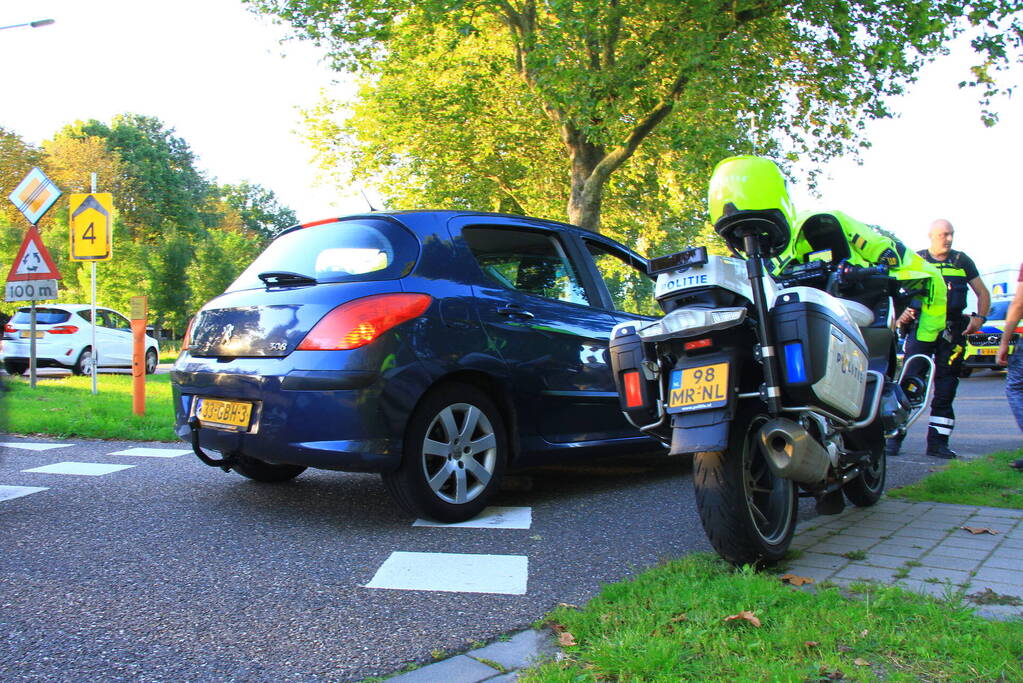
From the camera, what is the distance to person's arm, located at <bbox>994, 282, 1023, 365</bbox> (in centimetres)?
601

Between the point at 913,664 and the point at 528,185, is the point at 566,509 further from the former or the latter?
the point at 528,185

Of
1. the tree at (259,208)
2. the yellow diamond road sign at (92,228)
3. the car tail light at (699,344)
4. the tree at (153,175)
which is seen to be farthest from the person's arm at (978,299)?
the tree at (259,208)

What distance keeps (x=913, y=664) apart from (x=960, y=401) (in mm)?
11522

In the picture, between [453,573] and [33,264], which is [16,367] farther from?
[453,573]

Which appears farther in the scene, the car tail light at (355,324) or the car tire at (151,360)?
the car tire at (151,360)

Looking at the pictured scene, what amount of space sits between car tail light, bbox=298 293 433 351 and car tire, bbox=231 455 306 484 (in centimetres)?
155

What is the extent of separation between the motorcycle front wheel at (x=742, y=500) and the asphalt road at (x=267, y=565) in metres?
0.44

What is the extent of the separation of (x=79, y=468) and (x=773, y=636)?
5.21 m

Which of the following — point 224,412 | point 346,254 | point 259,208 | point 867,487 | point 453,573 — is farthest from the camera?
point 259,208

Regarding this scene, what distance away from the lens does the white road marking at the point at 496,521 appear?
4383mm

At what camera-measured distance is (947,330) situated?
Answer: 7.09 m

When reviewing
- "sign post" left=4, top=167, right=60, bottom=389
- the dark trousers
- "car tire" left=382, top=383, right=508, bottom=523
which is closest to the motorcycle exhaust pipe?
"car tire" left=382, top=383, right=508, bottom=523

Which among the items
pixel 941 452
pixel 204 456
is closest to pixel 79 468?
pixel 204 456

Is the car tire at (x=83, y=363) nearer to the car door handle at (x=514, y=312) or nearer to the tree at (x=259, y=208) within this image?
the car door handle at (x=514, y=312)
